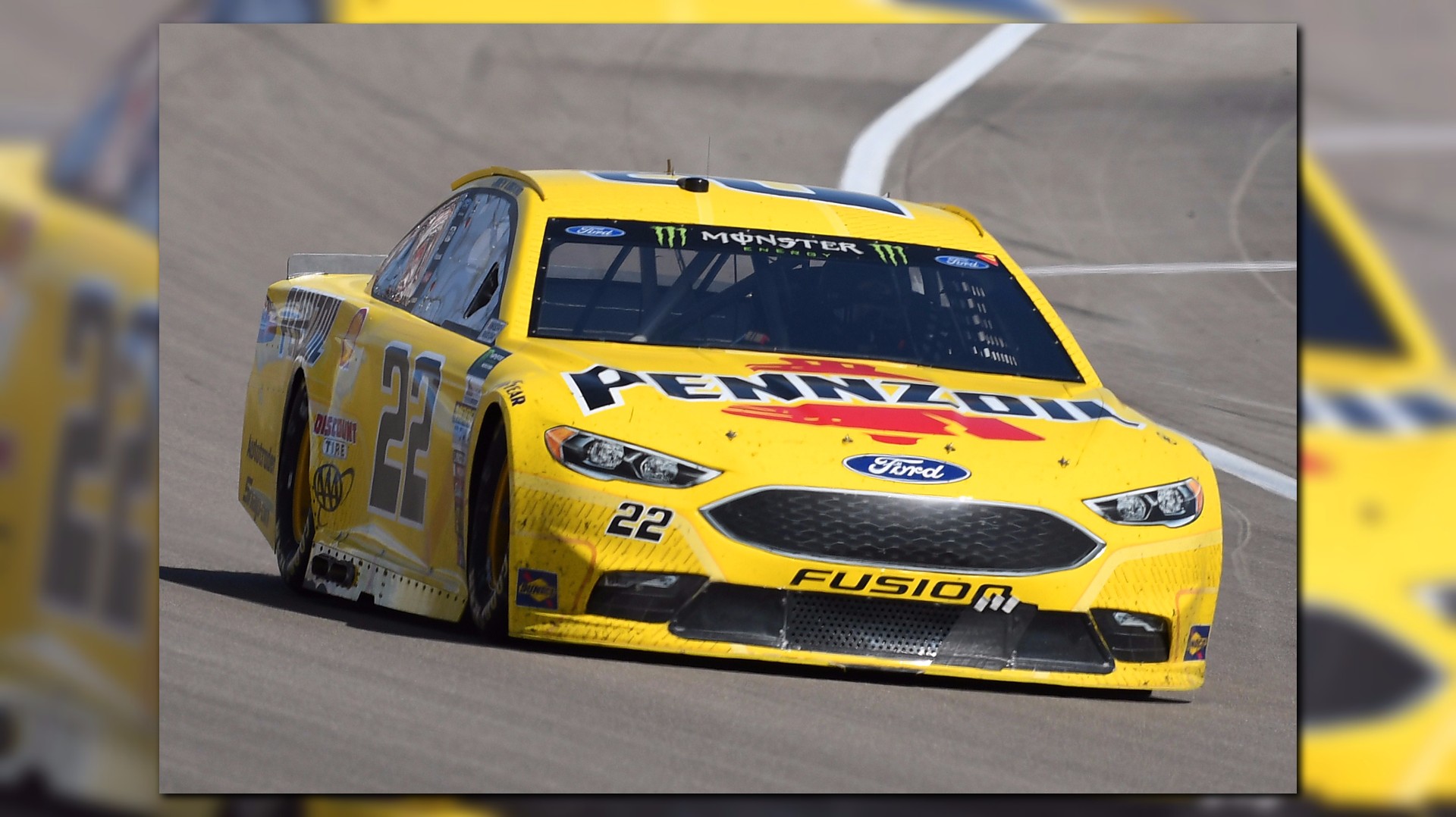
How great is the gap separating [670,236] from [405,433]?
1.04 metres

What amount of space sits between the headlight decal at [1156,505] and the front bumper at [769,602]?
143mm

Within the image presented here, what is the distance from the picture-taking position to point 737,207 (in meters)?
8.63

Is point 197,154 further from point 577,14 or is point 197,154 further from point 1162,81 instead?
point 577,14

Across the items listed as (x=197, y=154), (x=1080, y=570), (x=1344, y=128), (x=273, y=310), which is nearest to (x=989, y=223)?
(x=197, y=154)

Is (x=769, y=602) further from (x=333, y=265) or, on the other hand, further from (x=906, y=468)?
(x=333, y=265)

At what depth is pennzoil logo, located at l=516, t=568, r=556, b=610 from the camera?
7.01 m

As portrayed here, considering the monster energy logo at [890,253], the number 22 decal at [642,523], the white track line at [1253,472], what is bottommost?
the white track line at [1253,472]

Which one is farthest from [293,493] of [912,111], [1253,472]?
[912,111]

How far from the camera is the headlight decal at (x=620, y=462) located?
6977 mm

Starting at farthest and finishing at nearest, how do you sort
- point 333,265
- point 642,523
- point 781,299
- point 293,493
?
point 333,265
point 293,493
point 781,299
point 642,523

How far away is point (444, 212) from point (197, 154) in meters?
9.96

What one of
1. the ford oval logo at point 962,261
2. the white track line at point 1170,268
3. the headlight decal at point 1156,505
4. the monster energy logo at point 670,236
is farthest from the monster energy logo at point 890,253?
the white track line at point 1170,268

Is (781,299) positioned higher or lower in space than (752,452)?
higher

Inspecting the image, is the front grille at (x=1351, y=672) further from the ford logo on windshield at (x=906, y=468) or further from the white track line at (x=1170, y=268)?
the white track line at (x=1170, y=268)
